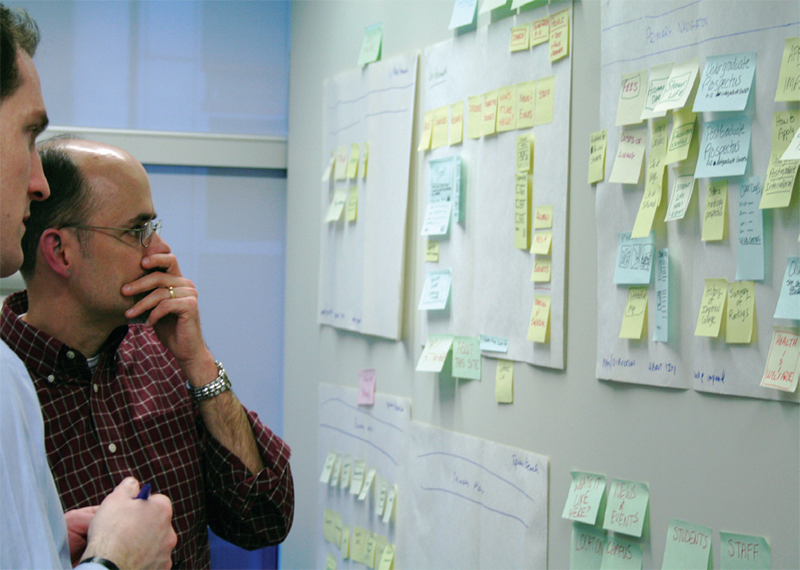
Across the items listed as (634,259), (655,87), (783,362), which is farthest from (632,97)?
(783,362)

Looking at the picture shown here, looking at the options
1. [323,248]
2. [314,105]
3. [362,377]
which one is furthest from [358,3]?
[362,377]

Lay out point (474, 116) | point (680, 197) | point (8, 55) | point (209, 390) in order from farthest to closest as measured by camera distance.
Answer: point (474, 116)
point (209, 390)
point (680, 197)
point (8, 55)

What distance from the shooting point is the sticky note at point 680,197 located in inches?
45.6

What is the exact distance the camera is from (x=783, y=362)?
3.34 feet

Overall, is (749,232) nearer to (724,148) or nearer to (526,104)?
(724,148)

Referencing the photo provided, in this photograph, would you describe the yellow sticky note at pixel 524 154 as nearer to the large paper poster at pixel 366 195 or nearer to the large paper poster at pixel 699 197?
the large paper poster at pixel 699 197

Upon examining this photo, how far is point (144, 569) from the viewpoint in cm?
93

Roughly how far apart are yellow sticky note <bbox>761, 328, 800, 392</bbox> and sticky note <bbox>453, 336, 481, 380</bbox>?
691 millimetres

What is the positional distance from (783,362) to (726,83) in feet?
1.42

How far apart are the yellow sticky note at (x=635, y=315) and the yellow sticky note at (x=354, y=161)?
114 centimetres

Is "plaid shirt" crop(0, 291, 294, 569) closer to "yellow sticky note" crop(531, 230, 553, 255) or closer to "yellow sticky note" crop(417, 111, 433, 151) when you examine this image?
"yellow sticky note" crop(531, 230, 553, 255)

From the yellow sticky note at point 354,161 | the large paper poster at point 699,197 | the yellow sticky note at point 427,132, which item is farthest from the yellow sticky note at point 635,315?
the yellow sticky note at point 354,161

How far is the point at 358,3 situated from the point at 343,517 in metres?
1.63

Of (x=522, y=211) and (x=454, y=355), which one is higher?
(x=522, y=211)
